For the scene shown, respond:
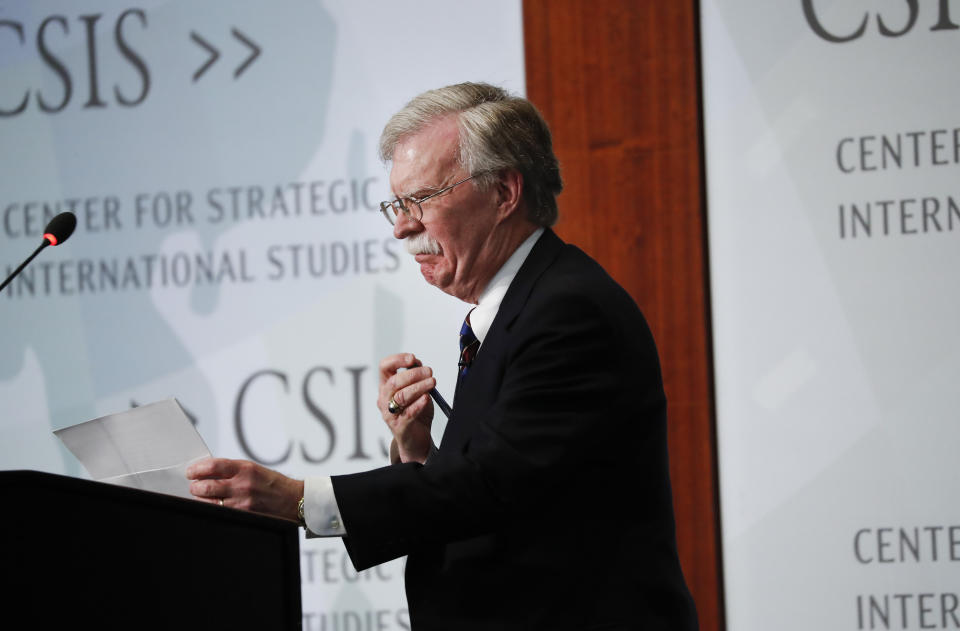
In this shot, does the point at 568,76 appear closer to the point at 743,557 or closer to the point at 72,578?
the point at 743,557

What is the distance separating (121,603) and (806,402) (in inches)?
80.6

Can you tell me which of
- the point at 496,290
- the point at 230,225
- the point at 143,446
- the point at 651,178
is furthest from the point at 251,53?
the point at 143,446

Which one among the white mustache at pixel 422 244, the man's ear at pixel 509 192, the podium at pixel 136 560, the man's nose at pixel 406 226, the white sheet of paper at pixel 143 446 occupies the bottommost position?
the podium at pixel 136 560

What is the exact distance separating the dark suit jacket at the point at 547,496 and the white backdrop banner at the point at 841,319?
1259 mm

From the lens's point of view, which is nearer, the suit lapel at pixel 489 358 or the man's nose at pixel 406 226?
the suit lapel at pixel 489 358

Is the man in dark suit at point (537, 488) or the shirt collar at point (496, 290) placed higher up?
the shirt collar at point (496, 290)

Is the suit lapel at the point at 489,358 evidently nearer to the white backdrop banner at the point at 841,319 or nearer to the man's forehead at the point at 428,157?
the man's forehead at the point at 428,157

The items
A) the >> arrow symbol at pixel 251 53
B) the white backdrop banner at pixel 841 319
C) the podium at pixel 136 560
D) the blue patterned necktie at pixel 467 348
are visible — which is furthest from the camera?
the >> arrow symbol at pixel 251 53

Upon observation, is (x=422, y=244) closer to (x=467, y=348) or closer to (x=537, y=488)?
(x=467, y=348)

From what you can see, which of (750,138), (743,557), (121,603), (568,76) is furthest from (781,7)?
(121,603)

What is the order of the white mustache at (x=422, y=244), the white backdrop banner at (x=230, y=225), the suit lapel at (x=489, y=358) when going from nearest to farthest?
the suit lapel at (x=489, y=358) → the white mustache at (x=422, y=244) → the white backdrop banner at (x=230, y=225)

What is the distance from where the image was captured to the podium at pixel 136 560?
1.06 metres

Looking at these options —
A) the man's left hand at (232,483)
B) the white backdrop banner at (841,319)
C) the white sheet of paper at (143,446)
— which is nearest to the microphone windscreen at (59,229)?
the white sheet of paper at (143,446)

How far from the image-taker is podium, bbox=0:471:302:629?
106cm
